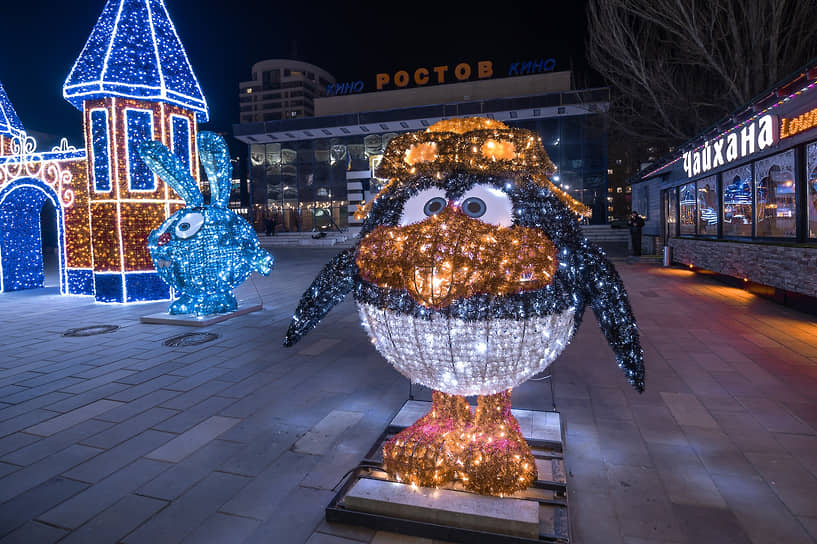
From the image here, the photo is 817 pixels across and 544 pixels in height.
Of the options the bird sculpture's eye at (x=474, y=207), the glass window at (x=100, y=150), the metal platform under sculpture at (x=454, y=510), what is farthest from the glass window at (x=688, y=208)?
the glass window at (x=100, y=150)

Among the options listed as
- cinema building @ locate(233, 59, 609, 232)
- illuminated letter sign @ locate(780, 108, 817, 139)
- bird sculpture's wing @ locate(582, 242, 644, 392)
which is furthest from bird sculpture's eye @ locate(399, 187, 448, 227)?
cinema building @ locate(233, 59, 609, 232)

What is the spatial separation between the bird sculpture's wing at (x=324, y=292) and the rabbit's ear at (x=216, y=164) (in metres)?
4.89

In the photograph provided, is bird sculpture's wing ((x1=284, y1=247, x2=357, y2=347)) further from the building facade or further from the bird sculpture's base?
the building facade

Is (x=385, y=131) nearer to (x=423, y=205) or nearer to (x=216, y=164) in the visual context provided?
(x=216, y=164)

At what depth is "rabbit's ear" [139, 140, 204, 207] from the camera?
6461 millimetres

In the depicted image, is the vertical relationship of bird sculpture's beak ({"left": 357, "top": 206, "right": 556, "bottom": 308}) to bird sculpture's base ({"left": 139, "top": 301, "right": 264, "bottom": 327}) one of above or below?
above

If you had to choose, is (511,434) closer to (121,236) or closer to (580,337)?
(580,337)

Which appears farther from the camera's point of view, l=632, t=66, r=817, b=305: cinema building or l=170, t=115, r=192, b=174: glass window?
l=170, t=115, r=192, b=174: glass window

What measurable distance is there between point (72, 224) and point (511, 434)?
37.3ft

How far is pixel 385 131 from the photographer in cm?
3086

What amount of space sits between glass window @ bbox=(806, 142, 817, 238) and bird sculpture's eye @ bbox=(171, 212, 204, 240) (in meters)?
9.37

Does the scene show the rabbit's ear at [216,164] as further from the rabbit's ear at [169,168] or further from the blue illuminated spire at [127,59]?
the blue illuminated spire at [127,59]

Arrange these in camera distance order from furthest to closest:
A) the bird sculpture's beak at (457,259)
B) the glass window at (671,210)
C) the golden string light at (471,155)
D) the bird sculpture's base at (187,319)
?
the glass window at (671,210), the bird sculpture's base at (187,319), the golden string light at (471,155), the bird sculpture's beak at (457,259)

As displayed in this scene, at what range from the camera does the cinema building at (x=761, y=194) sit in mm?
7035
